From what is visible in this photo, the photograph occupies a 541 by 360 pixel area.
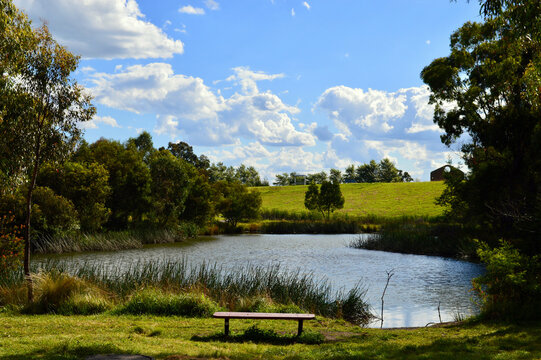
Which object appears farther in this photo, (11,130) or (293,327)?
(11,130)

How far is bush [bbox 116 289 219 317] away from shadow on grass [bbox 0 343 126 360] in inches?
164

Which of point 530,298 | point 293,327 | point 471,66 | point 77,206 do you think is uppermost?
point 471,66

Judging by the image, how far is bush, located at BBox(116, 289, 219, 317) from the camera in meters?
11.7

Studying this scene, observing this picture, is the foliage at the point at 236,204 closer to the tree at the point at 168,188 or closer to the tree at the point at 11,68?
the tree at the point at 168,188

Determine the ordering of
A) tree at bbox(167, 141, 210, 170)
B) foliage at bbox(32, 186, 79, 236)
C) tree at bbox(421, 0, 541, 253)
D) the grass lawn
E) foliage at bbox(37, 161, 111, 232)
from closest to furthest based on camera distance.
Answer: the grass lawn, tree at bbox(421, 0, 541, 253), foliage at bbox(32, 186, 79, 236), foliage at bbox(37, 161, 111, 232), tree at bbox(167, 141, 210, 170)

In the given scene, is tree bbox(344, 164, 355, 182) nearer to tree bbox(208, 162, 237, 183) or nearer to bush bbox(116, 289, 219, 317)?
tree bbox(208, 162, 237, 183)

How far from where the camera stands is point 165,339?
28.1ft

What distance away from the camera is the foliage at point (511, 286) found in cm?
1048

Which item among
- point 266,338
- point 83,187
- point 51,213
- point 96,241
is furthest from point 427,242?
point 266,338

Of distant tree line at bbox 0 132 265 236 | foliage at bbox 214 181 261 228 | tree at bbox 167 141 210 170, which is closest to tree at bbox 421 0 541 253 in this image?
distant tree line at bbox 0 132 265 236

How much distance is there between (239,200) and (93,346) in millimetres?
45467

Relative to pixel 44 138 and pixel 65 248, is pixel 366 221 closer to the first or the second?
pixel 65 248

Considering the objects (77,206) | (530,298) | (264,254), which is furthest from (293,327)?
(77,206)

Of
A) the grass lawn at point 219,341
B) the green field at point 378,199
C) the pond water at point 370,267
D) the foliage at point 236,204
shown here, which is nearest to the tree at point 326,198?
the green field at point 378,199
